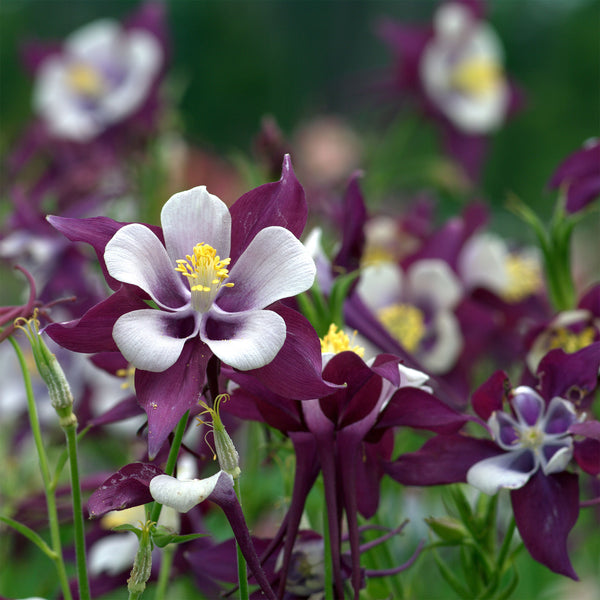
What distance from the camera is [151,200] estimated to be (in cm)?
106

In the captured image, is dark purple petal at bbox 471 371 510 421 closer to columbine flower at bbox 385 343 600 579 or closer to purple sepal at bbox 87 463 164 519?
columbine flower at bbox 385 343 600 579

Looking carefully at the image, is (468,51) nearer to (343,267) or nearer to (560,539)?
(343,267)

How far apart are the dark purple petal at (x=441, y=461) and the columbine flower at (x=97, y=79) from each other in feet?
2.77

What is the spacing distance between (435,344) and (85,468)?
71 centimetres

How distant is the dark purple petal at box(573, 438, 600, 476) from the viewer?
45 cm

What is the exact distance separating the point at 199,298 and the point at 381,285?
1.36 feet

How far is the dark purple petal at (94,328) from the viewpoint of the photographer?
0.39 meters

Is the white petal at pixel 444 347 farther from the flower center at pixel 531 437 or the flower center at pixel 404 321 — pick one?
the flower center at pixel 531 437

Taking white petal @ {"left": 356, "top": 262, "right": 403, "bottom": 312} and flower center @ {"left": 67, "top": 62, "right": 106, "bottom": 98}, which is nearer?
white petal @ {"left": 356, "top": 262, "right": 403, "bottom": 312}

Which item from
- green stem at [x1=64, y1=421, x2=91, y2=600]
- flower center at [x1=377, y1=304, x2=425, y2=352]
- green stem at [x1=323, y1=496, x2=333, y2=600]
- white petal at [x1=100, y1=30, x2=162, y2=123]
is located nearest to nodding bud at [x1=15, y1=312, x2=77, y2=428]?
green stem at [x1=64, y1=421, x2=91, y2=600]

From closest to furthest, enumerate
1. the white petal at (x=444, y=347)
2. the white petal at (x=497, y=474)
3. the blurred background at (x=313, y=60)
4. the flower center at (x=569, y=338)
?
the white petal at (x=497, y=474)
the flower center at (x=569, y=338)
the white petal at (x=444, y=347)
the blurred background at (x=313, y=60)

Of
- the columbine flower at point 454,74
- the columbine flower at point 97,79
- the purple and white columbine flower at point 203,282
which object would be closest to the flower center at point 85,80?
the columbine flower at point 97,79

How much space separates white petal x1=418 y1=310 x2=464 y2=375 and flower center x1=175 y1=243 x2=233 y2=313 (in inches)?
15.1

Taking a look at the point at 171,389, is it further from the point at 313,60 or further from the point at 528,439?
the point at 313,60
